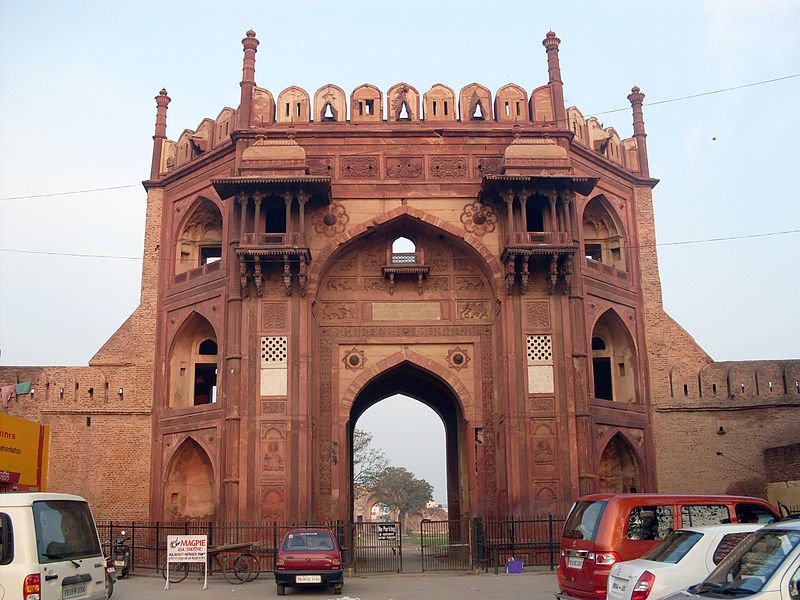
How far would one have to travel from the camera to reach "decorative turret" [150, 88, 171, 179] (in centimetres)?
2297

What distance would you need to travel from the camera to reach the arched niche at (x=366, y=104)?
2042cm

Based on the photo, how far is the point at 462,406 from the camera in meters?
19.5

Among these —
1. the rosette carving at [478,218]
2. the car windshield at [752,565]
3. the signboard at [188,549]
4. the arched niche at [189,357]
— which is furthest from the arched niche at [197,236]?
the car windshield at [752,565]

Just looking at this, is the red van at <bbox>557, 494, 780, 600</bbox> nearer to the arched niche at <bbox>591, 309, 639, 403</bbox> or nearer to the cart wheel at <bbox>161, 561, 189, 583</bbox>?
the cart wheel at <bbox>161, 561, 189, 583</bbox>

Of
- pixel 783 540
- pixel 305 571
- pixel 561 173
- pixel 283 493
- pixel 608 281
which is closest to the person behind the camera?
pixel 783 540

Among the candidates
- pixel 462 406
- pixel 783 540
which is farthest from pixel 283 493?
pixel 783 540

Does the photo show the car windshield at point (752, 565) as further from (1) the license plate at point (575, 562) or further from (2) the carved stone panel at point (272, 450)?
(2) the carved stone panel at point (272, 450)

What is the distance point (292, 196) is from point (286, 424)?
16.1 feet

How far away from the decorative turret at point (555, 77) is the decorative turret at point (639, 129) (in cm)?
373

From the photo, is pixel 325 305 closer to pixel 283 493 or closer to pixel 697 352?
pixel 283 493

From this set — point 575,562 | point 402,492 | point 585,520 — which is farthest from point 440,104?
point 402,492

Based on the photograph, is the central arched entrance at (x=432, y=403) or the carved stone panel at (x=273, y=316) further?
the central arched entrance at (x=432, y=403)

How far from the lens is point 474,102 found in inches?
812

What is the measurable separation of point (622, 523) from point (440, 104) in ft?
45.8
